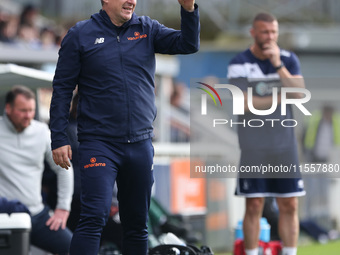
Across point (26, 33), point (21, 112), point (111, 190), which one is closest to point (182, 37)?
point (111, 190)

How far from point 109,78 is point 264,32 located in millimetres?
2382

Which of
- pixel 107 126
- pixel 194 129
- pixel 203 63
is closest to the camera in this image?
pixel 107 126

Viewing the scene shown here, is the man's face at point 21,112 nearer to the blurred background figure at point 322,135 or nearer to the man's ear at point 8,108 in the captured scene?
the man's ear at point 8,108

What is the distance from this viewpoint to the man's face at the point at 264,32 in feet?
25.6

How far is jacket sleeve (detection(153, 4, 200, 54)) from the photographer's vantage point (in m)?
5.77

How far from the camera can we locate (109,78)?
5.85 m

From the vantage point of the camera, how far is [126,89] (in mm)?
5840

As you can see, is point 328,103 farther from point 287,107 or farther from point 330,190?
point 287,107

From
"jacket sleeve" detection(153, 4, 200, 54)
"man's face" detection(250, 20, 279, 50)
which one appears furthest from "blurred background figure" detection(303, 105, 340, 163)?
"jacket sleeve" detection(153, 4, 200, 54)

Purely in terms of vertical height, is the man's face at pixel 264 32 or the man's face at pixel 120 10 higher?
the man's face at pixel 264 32

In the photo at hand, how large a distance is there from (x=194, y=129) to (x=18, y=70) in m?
5.80

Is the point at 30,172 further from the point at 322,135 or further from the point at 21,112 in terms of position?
the point at 322,135

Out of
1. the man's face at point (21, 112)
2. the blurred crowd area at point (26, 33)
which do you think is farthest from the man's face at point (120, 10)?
the blurred crowd area at point (26, 33)

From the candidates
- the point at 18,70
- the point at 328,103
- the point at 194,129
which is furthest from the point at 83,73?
the point at 328,103
